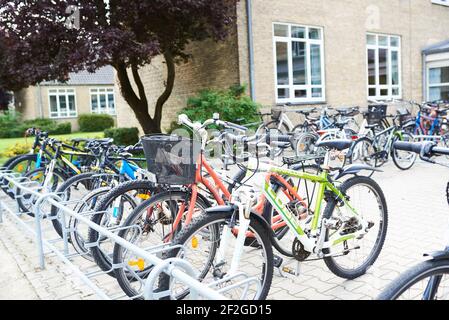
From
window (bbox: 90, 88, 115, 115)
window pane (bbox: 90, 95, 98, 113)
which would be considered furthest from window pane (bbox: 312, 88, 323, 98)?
window pane (bbox: 90, 95, 98, 113)

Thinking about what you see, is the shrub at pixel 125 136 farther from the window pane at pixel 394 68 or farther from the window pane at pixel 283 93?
the window pane at pixel 394 68

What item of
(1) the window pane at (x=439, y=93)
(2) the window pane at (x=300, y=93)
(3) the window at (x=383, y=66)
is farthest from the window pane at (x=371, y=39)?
(1) the window pane at (x=439, y=93)

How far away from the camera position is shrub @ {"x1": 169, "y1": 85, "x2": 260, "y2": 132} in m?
9.91

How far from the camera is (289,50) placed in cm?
1202

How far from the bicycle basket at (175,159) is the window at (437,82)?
578 inches

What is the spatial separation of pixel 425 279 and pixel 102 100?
3347cm

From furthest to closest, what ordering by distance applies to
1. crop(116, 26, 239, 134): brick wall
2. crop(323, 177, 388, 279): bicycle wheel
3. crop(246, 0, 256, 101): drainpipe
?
→ crop(116, 26, 239, 134): brick wall, crop(246, 0, 256, 101): drainpipe, crop(323, 177, 388, 279): bicycle wheel

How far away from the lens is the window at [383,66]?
45.8 feet

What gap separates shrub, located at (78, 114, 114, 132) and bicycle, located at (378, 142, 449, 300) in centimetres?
2810

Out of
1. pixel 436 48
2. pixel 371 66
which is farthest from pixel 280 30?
pixel 436 48

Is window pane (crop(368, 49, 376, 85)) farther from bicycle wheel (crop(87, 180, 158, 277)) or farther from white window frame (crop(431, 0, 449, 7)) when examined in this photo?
bicycle wheel (crop(87, 180, 158, 277))

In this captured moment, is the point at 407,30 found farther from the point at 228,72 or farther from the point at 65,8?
the point at 65,8
